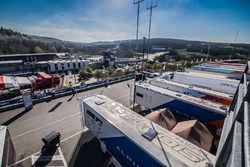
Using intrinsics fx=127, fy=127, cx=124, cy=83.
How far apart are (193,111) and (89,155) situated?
27.6 feet

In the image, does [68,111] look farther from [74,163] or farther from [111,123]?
[111,123]

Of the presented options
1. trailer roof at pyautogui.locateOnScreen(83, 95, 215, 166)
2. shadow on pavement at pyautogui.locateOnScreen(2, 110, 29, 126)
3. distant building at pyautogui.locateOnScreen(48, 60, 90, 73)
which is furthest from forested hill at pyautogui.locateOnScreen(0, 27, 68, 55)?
trailer roof at pyautogui.locateOnScreen(83, 95, 215, 166)

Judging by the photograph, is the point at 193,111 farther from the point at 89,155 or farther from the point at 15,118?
the point at 15,118

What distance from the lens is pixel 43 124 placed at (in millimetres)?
11727

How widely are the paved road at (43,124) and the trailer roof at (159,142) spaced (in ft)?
14.4

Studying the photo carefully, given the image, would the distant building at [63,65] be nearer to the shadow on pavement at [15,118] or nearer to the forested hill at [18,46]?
the shadow on pavement at [15,118]

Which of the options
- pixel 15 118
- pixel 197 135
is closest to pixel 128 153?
pixel 197 135

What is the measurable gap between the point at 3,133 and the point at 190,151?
349 inches

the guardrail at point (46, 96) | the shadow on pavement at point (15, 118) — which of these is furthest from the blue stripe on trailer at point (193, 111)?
the shadow on pavement at point (15, 118)

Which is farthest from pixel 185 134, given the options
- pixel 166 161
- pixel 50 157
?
pixel 50 157

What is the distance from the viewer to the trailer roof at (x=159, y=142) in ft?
15.4

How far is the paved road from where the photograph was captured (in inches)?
366

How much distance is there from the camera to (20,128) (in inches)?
442

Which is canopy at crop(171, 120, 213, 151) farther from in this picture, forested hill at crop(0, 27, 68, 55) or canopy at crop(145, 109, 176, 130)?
forested hill at crop(0, 27, 68, 55)
